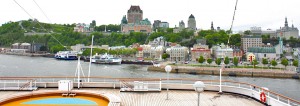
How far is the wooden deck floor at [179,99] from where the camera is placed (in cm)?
591

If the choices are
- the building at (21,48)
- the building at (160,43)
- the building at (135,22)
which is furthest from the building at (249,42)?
the building at (21,48)

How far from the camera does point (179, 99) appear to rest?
20.7 ft

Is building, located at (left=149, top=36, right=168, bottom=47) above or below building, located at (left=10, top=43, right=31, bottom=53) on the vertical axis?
above

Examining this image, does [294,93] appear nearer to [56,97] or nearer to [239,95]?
[239,95]

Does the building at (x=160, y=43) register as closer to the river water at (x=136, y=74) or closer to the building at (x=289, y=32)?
the river water at (x=136, y=74)

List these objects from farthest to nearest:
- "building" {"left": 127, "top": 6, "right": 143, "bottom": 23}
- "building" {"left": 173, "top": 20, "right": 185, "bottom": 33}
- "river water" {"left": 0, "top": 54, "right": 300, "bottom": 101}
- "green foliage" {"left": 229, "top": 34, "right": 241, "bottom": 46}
A: "building" {"left": 127, "top": 6, "right": 143, "bottom": 23}
"building" {"left": 173, "top": 20, "right": 185, "bottom": 33}
"green foliage" {"left": 229, "top": 34, "right": 241, "bottom": 46}
"river water" {"left": 0, "top": 54, "right": 300, "bottom": 101}

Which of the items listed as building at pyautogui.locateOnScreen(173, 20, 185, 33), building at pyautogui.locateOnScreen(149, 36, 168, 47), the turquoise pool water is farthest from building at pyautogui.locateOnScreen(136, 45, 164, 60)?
the turquoise pool water

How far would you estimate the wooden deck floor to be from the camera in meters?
5.91

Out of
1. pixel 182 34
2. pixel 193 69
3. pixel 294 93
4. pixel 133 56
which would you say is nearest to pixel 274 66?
pixel 193 69

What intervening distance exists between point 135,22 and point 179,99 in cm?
9688

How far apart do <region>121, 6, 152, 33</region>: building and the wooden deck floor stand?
89.4 metres

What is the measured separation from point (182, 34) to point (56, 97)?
246 feet

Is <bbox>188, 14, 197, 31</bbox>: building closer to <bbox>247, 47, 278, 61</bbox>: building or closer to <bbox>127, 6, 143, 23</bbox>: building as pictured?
Answer: <bbox>127, 6, 143, 23</bbox>: building

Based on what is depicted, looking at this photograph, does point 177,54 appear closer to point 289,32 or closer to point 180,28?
point 180,28
